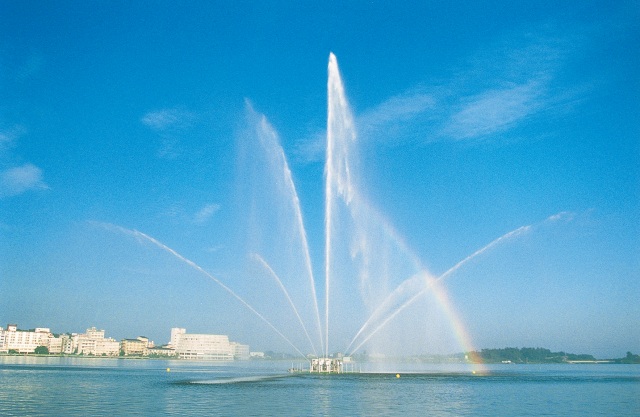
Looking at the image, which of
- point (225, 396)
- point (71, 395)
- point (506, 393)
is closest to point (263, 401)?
point (225, 396)

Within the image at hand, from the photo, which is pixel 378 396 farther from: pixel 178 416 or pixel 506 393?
pixel 178 416

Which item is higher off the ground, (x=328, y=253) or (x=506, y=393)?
(x=328, y=253)

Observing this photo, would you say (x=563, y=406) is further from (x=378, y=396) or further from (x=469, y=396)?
(x=378, y=396)

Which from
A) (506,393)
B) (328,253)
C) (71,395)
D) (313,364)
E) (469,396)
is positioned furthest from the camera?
(313,364)

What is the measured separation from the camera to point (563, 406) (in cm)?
4359

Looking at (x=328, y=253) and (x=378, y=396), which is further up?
(x=328, y=253)

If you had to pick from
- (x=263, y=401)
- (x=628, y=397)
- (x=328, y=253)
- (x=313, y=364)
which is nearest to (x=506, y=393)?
(x=628, y=397)

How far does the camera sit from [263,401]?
41875 millimetres

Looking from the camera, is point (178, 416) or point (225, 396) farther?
point (225, 396)

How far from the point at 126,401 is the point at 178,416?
10698mm

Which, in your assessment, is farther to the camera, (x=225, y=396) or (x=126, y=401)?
(x=225, y=396)

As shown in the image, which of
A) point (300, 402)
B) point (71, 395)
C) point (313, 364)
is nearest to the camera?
point (300, 402)

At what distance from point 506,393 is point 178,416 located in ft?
118

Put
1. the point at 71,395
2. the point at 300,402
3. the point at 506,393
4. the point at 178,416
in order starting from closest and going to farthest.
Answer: the point at 178,416 < the point at 300,402 < the point at 71,395 < the point at 506,393
